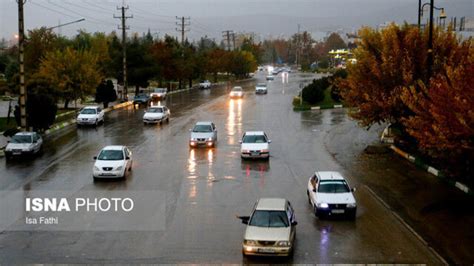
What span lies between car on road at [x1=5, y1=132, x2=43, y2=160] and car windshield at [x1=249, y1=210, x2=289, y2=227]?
1971 cm

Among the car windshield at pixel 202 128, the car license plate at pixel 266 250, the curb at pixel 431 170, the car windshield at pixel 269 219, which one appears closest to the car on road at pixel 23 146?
the car windshield at pixel 202 128

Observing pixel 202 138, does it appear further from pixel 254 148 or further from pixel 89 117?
pixel 89 117

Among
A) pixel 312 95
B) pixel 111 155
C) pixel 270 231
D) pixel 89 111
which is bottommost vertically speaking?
pixel 270 231

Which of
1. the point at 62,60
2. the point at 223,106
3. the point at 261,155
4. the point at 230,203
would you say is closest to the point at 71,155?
the point at 261,155

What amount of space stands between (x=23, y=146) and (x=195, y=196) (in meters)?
13.8

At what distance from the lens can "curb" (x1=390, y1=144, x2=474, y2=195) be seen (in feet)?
80.5

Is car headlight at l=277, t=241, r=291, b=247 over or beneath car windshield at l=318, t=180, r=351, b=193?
beneath

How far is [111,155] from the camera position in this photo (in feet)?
89.8

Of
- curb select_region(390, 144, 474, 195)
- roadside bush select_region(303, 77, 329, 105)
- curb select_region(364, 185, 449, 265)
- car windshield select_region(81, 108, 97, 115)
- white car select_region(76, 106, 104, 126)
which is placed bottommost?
curb select_region(364, 185, 449, 265)

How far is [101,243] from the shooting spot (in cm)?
1731

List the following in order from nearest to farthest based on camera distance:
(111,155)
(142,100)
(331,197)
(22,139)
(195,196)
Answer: (331,197) < (195,196) < (111,155) < (22,139) < (142,100)

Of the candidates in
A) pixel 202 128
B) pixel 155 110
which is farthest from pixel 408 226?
pixel 155 110

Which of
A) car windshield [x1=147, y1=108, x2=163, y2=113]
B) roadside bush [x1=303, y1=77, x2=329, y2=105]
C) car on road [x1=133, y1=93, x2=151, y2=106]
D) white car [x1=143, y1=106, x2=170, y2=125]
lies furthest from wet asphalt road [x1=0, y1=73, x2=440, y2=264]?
car on road [x1=133, y1=93, x2=151, y2=106]

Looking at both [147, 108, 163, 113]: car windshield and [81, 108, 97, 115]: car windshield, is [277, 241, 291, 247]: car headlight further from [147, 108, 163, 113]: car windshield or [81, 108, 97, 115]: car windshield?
[81, 108, 97, 115]: car windshield
